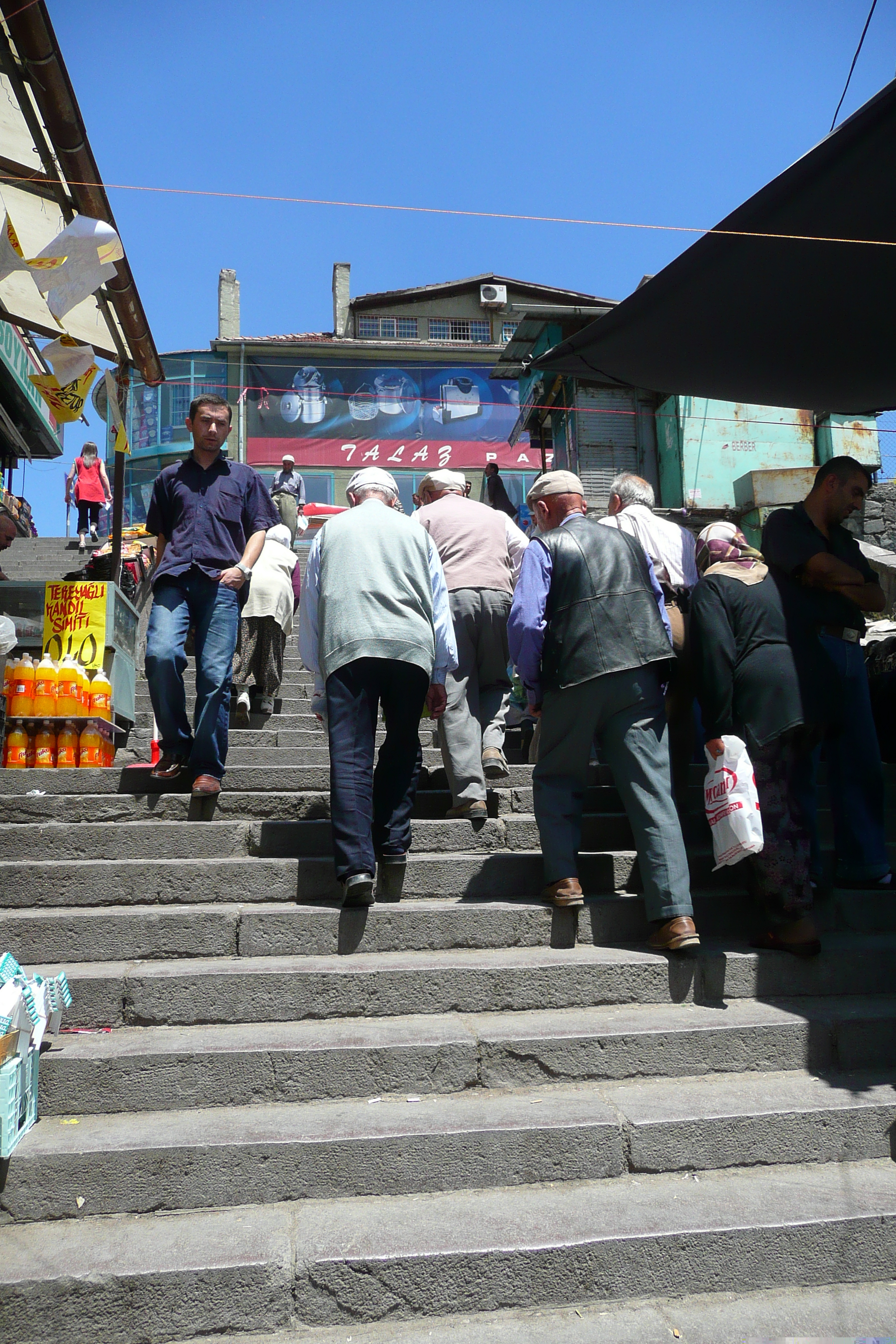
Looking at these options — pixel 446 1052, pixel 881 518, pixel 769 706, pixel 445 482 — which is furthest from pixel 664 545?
pixel 881 518

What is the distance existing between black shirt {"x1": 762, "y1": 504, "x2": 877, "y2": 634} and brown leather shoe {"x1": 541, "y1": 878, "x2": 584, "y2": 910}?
4.82ft

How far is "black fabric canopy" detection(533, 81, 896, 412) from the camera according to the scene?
4523mm

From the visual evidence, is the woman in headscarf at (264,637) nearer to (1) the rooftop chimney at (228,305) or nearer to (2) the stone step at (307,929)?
(2) the stone step at (307,929)

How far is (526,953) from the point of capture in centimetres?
362

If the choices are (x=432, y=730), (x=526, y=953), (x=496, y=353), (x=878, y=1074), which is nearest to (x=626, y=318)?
(x=432, y=730)

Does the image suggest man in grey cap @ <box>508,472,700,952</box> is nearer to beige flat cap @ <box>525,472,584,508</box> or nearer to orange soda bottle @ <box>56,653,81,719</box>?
beige flat cap @ <box>525,472,584,508</box>

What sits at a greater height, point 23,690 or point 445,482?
point 445,482

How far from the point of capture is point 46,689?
564cm

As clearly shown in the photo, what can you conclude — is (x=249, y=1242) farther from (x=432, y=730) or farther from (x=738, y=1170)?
(x=432, y=730)

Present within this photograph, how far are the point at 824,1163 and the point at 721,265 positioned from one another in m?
4.25

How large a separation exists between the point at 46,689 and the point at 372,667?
2.72 m

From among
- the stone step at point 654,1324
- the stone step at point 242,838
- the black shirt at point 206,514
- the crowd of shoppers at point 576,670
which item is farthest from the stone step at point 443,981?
the black shirt at point 206,514

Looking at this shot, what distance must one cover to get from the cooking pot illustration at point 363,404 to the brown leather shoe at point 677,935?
81.2 ft

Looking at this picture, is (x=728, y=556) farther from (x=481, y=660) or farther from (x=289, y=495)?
(x=289, y=495)
